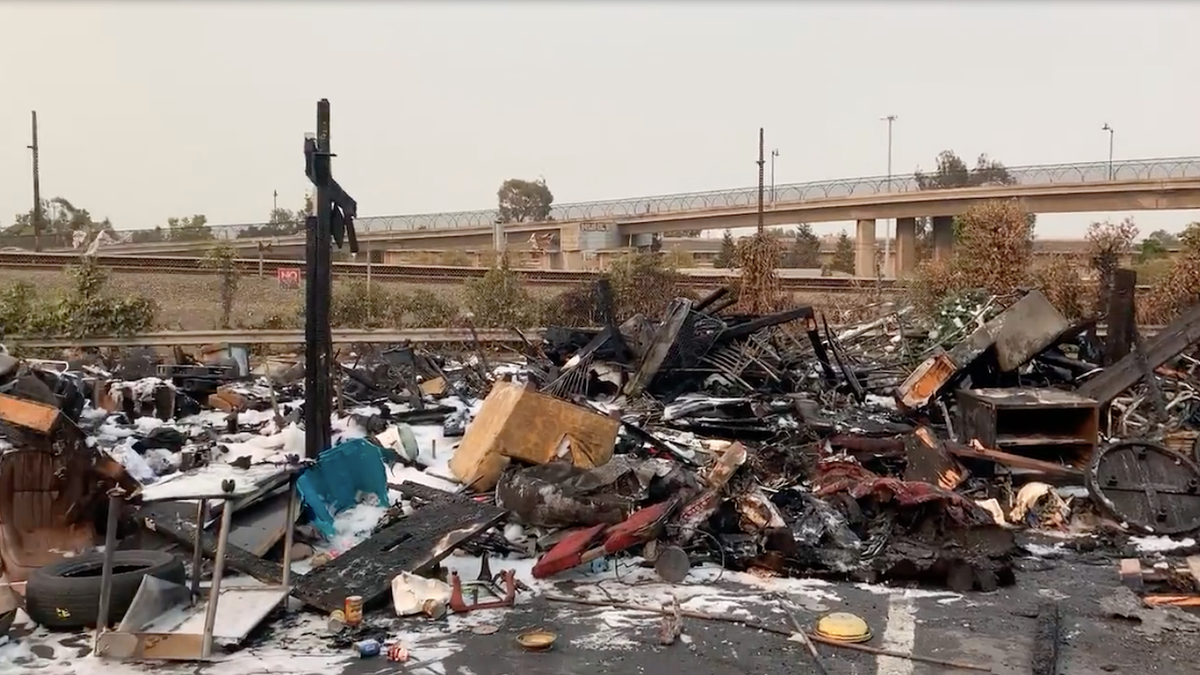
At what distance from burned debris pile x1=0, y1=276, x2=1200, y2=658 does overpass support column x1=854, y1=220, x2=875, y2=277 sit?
25428 mm

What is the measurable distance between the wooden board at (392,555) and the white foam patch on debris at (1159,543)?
187 inches

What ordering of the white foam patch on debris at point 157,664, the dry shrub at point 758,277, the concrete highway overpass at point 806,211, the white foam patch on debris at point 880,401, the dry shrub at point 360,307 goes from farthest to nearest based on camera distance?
1. the concrete highway overpass at point 806,211
2. the dry shrub at point 360,307
3. the dry shrub at point 758,277
4. the white foam patch on debris at point 880,401
5. the white foam patch on debris at point 157,664

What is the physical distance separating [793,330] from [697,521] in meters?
9.35

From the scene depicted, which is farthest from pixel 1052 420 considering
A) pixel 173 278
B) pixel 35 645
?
pixel 173 278

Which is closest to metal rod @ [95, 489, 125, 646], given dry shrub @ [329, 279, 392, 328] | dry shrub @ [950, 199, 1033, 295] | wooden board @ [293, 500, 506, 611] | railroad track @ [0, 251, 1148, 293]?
wooden board @ [293, 500, 506, 611]

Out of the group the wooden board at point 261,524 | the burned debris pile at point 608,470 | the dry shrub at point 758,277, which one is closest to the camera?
the burned debris pile at point 608,470

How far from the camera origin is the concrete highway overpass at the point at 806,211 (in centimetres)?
3200

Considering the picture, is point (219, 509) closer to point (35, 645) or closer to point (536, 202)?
point (35, 645)

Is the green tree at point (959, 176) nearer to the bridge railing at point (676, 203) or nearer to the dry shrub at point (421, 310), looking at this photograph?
the bridge railing at point (676, 203)

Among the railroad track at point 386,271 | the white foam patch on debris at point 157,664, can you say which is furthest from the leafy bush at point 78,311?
the white foam patch on debris at point 157,664

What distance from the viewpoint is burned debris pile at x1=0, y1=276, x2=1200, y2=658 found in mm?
5664

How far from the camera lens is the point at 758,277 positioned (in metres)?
20.2

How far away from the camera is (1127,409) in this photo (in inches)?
369

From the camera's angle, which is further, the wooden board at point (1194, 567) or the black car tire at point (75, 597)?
the wooden board at point (1194, 567)
